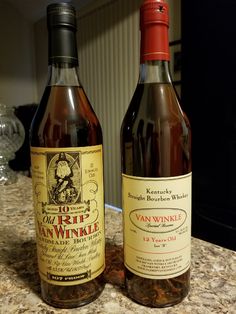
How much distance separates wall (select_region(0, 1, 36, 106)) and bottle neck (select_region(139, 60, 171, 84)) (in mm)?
2768

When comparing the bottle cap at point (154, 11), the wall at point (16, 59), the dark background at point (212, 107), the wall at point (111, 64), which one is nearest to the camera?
the bottle cap at point (154, 11)

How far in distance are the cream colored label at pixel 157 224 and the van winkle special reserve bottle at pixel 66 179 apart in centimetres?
4

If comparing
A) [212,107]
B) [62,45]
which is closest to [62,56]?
[62,45]

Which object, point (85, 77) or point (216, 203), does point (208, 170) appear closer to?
point (216, 203)

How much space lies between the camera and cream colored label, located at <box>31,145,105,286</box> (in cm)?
31

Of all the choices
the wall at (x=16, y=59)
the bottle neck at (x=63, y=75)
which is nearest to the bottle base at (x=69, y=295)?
the bottle neck at (x=63, y=75)

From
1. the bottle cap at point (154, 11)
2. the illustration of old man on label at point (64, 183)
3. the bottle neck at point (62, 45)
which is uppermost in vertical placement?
the bottle cap at point (154, 11)

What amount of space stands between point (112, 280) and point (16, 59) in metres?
2.93

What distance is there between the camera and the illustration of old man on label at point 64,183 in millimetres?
310

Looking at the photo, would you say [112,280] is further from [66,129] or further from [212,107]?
[212,107]

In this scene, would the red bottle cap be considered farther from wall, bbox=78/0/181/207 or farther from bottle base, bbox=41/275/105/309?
wall, bbox=78/0/181/207

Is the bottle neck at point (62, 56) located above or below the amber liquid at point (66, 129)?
above

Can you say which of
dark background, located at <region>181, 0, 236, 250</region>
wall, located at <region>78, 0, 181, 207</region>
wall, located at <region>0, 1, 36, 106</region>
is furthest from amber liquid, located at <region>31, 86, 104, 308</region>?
wall, located at <region>0, 1, 36, 106</region>

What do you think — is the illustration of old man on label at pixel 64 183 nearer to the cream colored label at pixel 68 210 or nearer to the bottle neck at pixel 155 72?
the cream colored label at pixel 68 210
